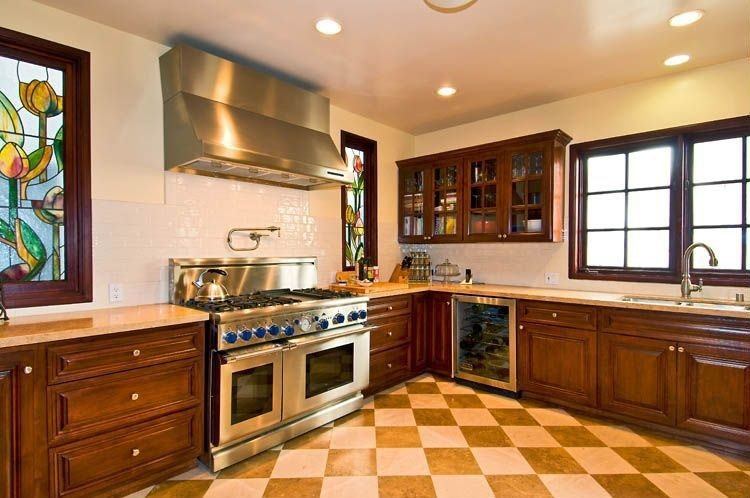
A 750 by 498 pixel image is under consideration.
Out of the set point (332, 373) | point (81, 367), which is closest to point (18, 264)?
point (81, 367)

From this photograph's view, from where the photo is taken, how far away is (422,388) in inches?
141

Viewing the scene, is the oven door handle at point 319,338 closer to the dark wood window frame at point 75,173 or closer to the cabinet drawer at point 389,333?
the cabinet drawer at point 389,333

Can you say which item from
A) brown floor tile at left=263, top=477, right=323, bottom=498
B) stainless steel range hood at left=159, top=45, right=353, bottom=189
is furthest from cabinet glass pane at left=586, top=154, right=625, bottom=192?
brown floor tile at left=263, top=477, right=323, bottom=498

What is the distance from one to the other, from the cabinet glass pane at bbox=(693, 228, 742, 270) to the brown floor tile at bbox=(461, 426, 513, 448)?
6.83ft

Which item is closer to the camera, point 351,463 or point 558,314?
point 351,463

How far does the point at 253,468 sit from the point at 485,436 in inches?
59.9

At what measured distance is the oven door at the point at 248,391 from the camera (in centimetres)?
224

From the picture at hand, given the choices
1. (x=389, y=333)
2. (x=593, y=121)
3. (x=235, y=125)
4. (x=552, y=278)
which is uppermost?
(x=593, y=121)

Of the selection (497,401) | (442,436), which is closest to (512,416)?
(497,401)

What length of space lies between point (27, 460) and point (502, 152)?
3.92 metres

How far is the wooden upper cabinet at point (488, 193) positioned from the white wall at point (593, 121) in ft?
0.93

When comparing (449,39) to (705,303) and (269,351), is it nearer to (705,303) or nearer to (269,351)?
(269,351)

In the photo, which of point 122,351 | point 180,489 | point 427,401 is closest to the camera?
point 122,351

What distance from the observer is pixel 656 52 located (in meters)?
2.78
